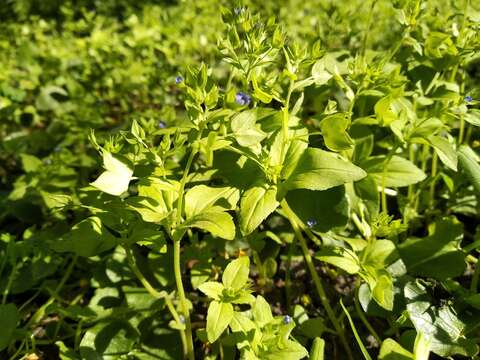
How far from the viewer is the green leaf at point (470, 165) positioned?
5.03 ft

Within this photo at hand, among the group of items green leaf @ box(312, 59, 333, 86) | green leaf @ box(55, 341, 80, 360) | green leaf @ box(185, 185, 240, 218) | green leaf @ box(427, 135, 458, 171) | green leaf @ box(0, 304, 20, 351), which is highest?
green leaf @ box(312, 59, 333, 86)

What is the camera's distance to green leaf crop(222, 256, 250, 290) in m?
1.37

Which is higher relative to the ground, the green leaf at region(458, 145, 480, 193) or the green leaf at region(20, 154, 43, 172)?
the green leaf at region(458, 145, 480, 193)

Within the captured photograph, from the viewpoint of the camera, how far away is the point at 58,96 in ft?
9.68

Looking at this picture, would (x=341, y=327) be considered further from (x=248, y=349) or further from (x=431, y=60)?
(x=431, y=60)

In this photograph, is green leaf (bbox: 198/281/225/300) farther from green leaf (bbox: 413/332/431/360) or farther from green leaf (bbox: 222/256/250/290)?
green leaf (bbox: 413/332/431/360)

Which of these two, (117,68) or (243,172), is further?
(117,68)

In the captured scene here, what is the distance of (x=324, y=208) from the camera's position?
63.8 inches

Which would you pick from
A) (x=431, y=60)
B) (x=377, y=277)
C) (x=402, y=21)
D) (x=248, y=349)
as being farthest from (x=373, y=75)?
(x=248, y=349)

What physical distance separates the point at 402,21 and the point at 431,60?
0.76 ft

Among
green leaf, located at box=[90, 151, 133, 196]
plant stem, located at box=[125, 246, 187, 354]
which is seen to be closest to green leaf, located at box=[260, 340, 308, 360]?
plant stem, located at box=[125, 246, 187, 354]

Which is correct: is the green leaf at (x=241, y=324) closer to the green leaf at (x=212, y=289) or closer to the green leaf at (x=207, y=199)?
the green leaf at (x=212, y=289)

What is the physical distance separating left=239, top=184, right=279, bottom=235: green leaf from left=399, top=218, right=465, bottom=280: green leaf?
60cm

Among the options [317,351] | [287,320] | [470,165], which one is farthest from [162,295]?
[470,165]
